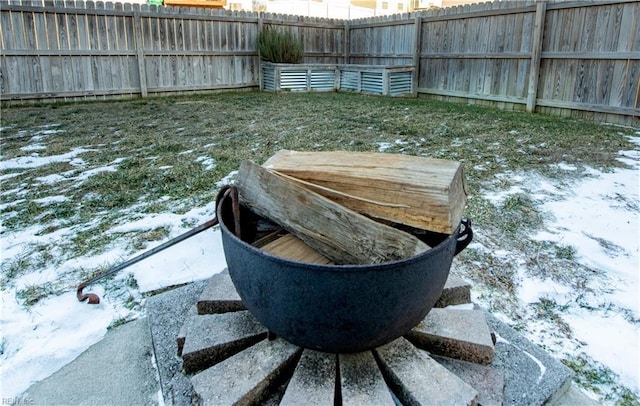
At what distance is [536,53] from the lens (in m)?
5.72

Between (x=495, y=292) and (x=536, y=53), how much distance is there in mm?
5187

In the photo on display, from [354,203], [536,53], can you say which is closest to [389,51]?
[536,53]

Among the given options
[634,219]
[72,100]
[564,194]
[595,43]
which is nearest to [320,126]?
[564,194]

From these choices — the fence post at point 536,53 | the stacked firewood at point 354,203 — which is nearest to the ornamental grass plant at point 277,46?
the fence post at point 536,53

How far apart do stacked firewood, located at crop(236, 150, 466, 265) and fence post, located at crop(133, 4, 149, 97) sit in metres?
6.88

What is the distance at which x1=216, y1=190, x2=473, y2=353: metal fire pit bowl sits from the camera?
939 millimetres

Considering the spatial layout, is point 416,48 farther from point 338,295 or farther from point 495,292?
point 338,295

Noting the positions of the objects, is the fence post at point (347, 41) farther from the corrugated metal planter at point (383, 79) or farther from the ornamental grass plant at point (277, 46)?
the ornamental grass plant at point (277, 46)

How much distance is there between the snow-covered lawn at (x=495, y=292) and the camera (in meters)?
1.36

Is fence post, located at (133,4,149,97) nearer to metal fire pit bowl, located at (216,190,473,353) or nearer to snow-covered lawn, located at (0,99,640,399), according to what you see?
snow-covered lawn, located at (0,99,640,399)

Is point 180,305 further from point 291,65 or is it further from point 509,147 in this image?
point 291,65

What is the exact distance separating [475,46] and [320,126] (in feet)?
11.3

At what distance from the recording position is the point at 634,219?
7.58 ft

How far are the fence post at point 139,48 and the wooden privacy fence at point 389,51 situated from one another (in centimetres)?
2
